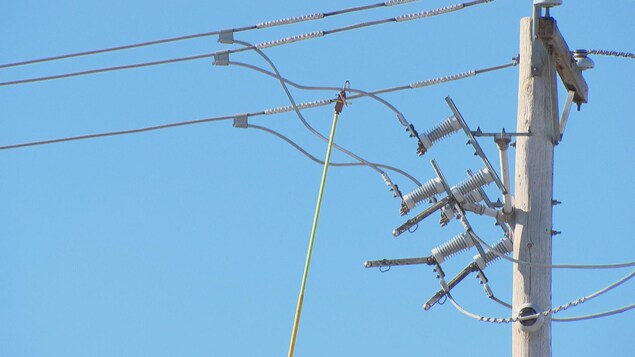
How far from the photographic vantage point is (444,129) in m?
11.9

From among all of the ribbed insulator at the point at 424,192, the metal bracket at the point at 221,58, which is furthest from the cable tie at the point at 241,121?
the ribbed insulator at the point at 424,192

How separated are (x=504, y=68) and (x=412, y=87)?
826 mm

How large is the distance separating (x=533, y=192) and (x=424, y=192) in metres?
0.93

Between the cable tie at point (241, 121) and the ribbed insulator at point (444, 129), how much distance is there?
2.13m

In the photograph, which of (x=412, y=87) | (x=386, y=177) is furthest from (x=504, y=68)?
(x=386, y=177)

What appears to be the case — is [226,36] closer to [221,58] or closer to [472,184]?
[221,58]

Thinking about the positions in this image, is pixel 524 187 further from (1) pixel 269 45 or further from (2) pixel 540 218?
(1) pixel 269 45

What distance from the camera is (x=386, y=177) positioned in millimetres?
12289

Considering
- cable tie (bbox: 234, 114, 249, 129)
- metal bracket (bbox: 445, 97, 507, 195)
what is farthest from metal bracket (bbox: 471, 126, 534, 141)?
cable tie (bbox: 234, 114, 249, 129)

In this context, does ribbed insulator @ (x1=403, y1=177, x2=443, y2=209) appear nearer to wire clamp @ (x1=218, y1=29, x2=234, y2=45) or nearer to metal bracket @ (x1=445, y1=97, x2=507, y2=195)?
metal bracket @ (x1=445, y1=97, x2=507, y2=195)

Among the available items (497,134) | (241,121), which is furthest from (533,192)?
(241,121)

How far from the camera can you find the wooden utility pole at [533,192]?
443 inches

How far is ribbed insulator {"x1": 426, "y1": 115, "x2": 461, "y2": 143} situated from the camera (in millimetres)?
11773

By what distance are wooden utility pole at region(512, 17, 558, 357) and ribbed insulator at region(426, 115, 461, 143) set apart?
0.49 meters
